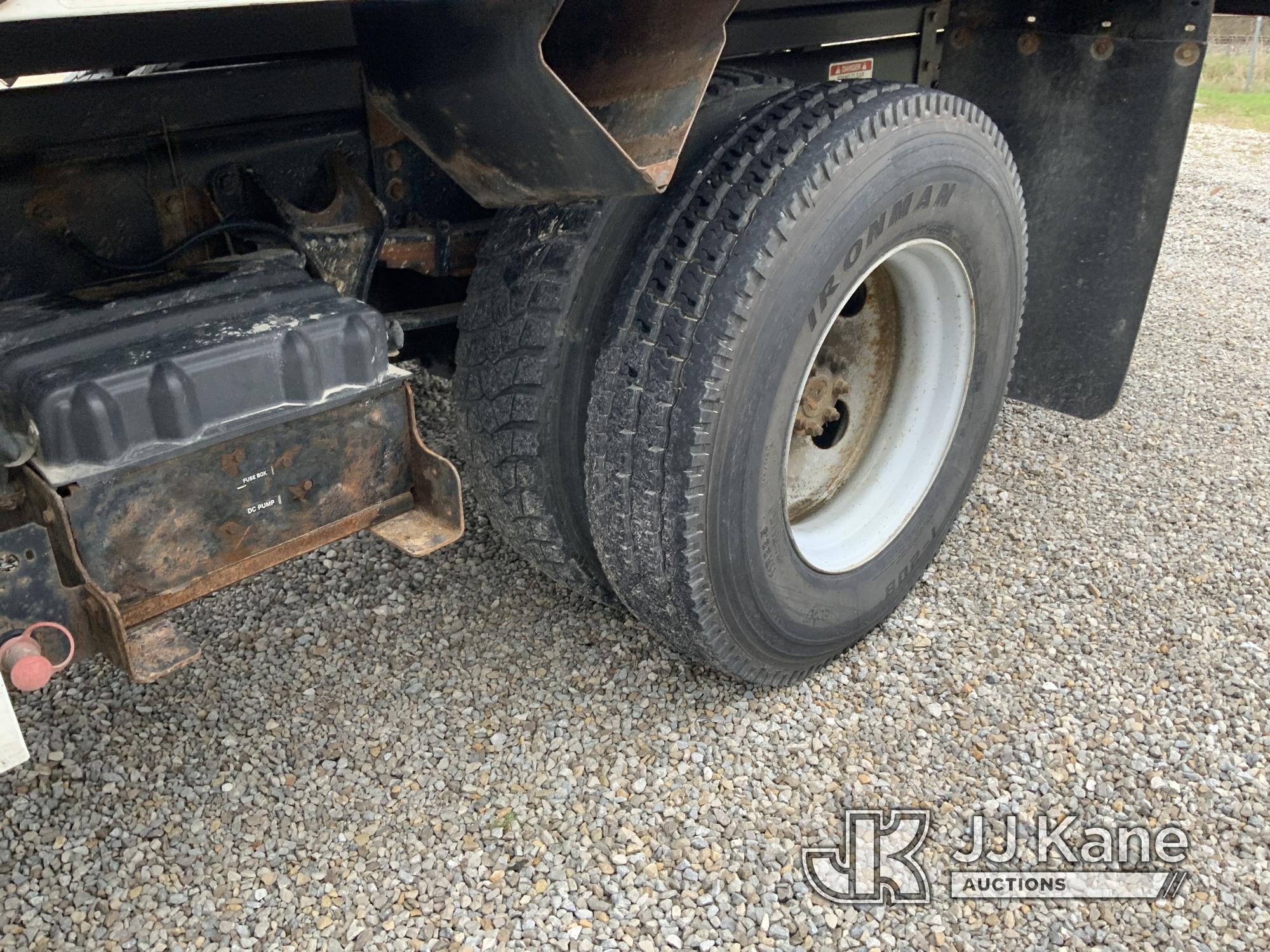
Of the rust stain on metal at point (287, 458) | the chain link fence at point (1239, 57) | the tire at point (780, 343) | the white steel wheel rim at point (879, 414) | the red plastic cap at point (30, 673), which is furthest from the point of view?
the chain link fence at point (1239, 57)

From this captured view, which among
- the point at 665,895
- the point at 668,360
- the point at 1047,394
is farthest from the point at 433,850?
the point at 1047,394

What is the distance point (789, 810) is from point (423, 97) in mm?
1465

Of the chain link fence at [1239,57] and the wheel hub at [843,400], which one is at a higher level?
the wheel hub at [843,400]

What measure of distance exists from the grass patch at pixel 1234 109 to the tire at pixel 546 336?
9.72 meters

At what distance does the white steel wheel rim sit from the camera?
2467 mm

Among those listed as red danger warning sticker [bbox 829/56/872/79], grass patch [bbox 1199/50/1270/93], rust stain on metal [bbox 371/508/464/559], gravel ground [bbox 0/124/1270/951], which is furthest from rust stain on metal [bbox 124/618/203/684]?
grass patch [bbox 1199/50/1270/93]

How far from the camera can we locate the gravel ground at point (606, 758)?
190 cm

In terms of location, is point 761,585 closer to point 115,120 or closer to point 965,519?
point 965,519

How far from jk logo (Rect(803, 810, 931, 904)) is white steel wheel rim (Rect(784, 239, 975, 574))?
564 mm

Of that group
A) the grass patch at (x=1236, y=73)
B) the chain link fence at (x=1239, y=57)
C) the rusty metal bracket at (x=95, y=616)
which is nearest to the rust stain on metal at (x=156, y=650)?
the rusty metal bracket at (x=95, y=616)

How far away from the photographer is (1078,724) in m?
2.34

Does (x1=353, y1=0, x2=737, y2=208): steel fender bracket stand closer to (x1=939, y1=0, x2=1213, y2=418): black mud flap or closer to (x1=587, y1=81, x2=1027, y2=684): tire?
(x1=587, y1=81, x2=1027, y2=684): tire

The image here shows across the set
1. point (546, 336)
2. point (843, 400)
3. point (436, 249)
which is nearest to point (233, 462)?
point (546, 336)

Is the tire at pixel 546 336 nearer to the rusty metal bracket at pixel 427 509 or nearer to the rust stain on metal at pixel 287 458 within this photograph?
the rusty metal bracket at pixel 427 509
